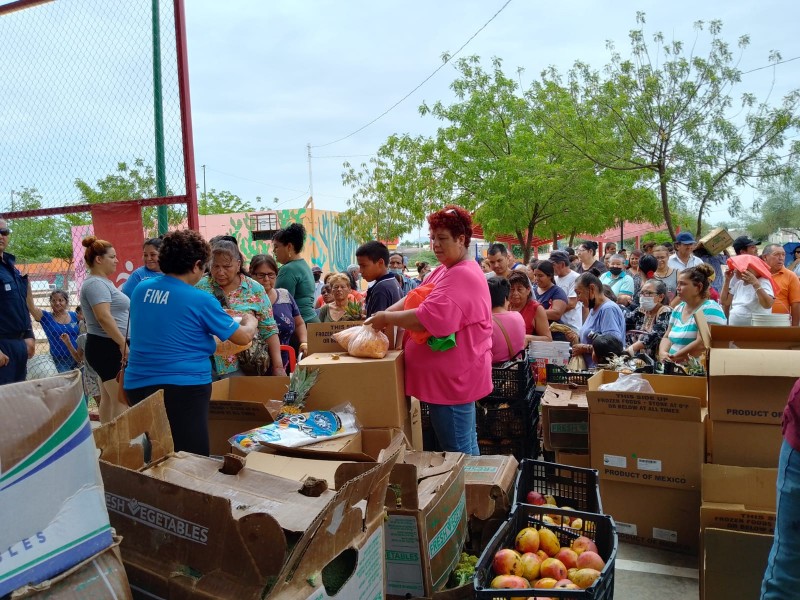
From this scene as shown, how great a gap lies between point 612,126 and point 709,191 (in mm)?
2282

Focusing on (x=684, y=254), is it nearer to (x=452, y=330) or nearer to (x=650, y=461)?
(x=650, y=461)

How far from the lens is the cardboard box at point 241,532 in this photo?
56.8 inches

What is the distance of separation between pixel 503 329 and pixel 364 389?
1.56 metres

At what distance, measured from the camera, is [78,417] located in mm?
1264

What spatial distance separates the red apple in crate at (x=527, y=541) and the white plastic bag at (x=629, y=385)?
1.30 metres

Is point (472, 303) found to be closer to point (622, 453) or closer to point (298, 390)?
point (298, 390)

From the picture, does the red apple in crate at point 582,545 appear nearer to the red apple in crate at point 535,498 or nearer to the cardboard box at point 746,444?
the red apple in crate at point 535,498

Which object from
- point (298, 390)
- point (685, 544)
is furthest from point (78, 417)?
point (685, 544)

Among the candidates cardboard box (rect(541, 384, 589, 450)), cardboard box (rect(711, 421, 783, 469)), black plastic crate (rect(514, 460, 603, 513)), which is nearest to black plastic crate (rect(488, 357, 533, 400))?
cardboard box (rect(541, 384, 589, 450))

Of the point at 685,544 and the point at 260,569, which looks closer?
the point at 260,569

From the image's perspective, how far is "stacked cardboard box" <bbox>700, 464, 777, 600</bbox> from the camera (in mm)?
2598

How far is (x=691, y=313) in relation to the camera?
470 centimetres

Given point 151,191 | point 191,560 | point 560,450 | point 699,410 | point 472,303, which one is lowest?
point 560,450

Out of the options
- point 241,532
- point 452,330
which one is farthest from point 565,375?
point 241,532
